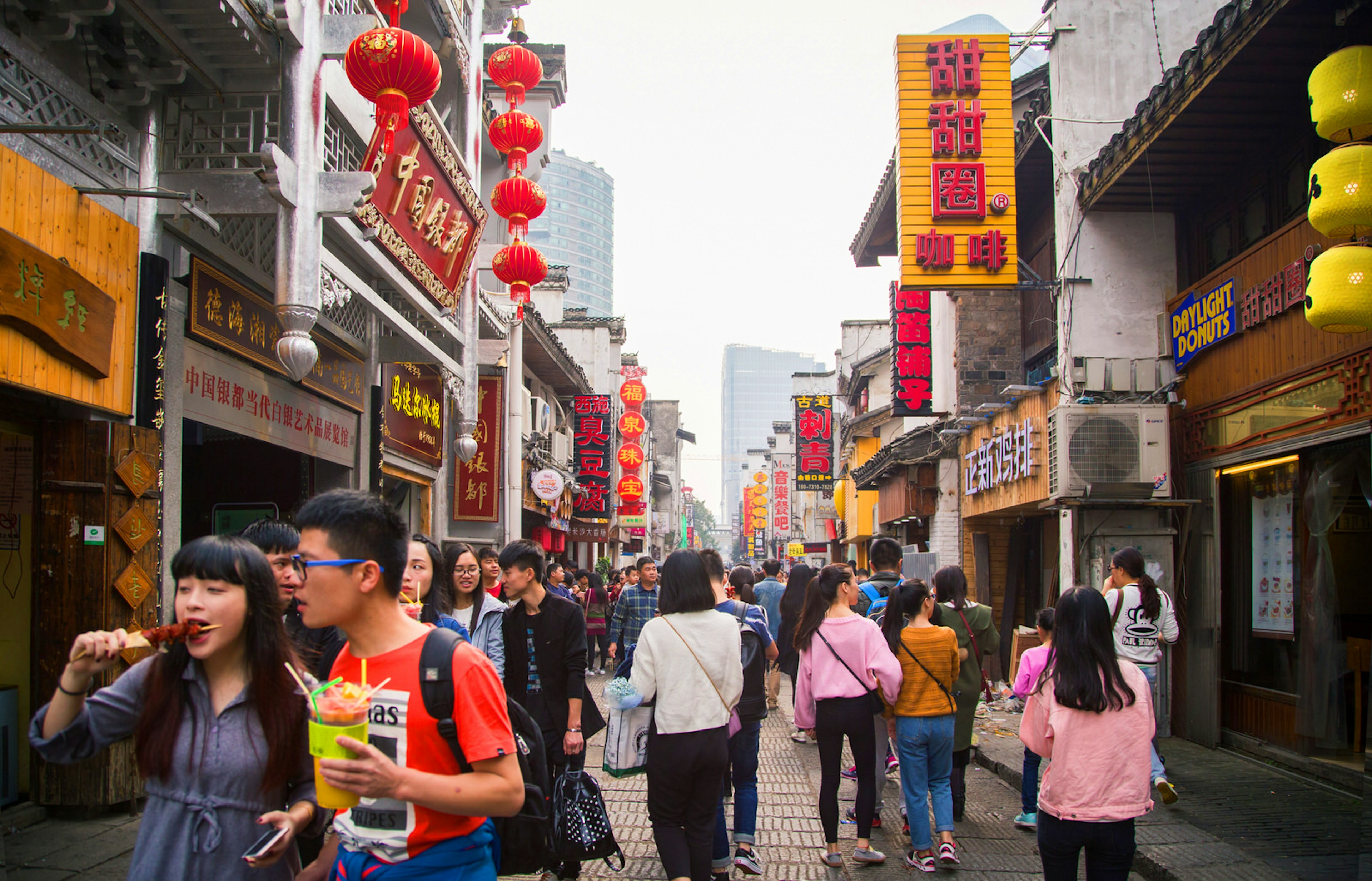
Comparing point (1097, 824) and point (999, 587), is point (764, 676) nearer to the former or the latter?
point (1097, 824)

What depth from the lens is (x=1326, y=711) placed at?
26.5ft

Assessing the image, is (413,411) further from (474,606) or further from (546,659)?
(546,659)

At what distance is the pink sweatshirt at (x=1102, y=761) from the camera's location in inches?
158

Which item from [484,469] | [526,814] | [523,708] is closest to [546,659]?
[523,708]

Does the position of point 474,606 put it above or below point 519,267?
below

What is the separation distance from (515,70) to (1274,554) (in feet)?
31.6

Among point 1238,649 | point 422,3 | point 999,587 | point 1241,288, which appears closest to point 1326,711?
point 1238,649

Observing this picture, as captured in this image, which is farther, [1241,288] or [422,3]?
[422,3]

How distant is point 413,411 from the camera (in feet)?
43.4

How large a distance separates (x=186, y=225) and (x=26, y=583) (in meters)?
2.63

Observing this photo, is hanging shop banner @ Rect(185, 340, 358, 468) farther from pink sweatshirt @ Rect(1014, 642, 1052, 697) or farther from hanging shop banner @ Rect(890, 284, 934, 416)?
hanging shop banner @ Rect(890, 284, 934, 416)

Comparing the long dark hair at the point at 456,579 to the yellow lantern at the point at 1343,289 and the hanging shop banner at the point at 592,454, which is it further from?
the hanging shop banner at the point at 592,454

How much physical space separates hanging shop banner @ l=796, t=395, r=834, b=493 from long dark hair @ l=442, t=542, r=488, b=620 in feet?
88.3

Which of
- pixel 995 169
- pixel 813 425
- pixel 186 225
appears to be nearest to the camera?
pixel 186 225
